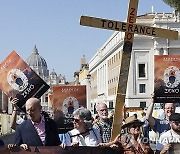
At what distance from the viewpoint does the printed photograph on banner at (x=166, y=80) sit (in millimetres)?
7980

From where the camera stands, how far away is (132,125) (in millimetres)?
5387

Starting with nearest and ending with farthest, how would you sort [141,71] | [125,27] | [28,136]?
[28,136], [125,27], [141,71]

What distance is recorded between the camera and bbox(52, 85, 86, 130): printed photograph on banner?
10.9 meters

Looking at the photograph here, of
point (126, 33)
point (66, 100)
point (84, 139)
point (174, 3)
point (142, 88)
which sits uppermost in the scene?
point (174, 3)

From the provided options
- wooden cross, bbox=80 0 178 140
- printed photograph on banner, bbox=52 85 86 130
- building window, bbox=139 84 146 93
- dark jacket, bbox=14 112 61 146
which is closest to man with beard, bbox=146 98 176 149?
wooden cross, bbox=80 0 178 140

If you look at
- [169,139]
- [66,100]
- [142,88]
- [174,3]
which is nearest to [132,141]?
[169,139]

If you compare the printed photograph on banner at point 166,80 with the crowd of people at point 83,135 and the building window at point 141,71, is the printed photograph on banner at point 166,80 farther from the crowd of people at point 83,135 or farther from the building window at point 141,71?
the building window at point 141,71

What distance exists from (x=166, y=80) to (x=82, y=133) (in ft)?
9.07

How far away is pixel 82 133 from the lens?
574 cm

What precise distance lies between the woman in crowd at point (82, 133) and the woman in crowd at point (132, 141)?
1.05ft

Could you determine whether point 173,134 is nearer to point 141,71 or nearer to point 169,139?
point 169,139

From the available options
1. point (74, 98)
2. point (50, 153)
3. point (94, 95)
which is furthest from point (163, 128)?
point (94, 95)

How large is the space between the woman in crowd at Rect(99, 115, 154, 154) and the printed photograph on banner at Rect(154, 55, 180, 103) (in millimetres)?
2431

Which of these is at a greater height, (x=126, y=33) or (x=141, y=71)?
(x=141, y=71)
